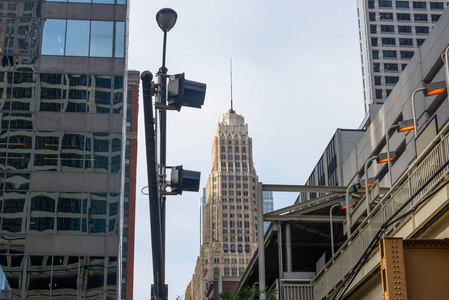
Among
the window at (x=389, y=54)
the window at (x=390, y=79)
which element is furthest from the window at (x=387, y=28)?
the window at (x=390, y=79)

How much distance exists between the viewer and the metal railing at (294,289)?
3019cm

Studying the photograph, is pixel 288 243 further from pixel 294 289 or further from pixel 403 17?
pixel 403 17

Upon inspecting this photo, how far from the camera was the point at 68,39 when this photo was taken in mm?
50031

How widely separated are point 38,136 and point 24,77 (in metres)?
4.38

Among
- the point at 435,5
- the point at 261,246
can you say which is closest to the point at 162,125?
the point at 261,246

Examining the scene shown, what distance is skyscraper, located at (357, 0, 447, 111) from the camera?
163m

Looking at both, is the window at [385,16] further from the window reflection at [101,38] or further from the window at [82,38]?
the window reflection at [101,38]

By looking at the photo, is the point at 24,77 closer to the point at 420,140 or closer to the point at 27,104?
A: the point at 27,104

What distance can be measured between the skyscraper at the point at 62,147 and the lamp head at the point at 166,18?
114 feet

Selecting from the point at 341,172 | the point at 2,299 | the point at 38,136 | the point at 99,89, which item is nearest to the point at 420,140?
the point at 99,89

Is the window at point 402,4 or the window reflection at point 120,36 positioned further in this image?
the window at point 402,4

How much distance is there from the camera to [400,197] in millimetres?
18578

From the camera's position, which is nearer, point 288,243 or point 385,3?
point 288,243

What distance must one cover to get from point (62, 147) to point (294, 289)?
2301 centimetres
